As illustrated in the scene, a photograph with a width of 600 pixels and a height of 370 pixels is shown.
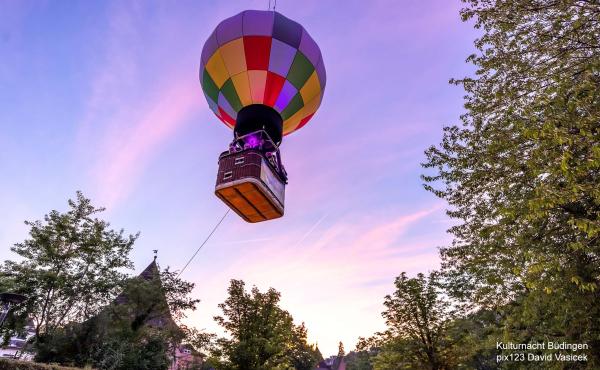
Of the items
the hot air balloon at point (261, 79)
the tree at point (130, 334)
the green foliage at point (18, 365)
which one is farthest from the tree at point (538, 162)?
the tree at point (130, 334)

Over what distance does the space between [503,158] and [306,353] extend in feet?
146

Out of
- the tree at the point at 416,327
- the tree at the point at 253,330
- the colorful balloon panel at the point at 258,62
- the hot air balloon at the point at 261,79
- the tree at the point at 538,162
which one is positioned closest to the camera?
the tree at the point at 538,162

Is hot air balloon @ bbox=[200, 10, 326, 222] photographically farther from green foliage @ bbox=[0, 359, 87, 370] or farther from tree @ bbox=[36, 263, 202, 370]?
tree @ bbox=[36, 263, 202, 370]

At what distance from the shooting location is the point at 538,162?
658 cm

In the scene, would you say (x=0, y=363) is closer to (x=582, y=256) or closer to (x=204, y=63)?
(x=204, y=63)

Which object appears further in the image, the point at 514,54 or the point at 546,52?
the point at 514,54

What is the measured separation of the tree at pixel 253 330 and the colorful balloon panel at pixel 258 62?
1518 centimetres

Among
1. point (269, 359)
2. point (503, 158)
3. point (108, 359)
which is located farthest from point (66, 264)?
point (503, 158)

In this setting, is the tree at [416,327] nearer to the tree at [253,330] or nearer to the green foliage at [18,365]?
the tree at [253,330]

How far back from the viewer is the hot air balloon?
961 cm

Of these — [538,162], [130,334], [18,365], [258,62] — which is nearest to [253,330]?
[130,334]

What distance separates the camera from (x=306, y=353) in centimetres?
4591

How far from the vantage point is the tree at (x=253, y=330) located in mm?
20266

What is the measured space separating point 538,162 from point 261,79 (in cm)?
762
